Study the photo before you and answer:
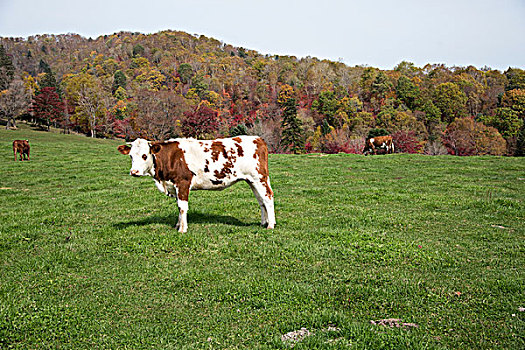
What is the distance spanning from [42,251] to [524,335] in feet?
28.0

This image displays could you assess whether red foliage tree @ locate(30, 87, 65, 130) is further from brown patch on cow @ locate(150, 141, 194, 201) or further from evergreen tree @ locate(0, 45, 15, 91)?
brown patch on cow @ locate(150, 141, 194, 201)

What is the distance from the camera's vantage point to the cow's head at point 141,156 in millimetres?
8648

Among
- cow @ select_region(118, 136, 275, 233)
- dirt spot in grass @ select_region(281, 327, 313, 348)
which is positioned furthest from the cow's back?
dirt spot in grass @ select_region(281, 327, 313, 348)

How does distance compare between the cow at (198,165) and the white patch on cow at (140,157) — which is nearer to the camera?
the white patch on cow at (140,157)

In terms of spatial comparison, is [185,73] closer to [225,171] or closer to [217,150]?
[217,150]

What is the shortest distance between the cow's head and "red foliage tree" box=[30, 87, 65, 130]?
258 ft

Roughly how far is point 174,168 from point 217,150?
115cm

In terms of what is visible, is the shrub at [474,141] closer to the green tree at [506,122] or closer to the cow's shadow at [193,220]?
the green tree at [506,122]

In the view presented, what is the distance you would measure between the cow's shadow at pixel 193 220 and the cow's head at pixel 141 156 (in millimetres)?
1700

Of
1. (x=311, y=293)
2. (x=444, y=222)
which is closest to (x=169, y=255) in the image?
(x=311, y=293)

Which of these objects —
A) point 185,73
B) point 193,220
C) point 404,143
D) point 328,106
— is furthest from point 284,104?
point 185,73

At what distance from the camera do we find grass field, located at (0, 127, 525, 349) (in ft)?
15.2

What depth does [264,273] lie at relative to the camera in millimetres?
6480

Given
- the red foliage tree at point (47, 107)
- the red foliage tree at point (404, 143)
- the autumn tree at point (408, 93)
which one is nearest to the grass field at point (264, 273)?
the red foliage tree at point (404, 143)
